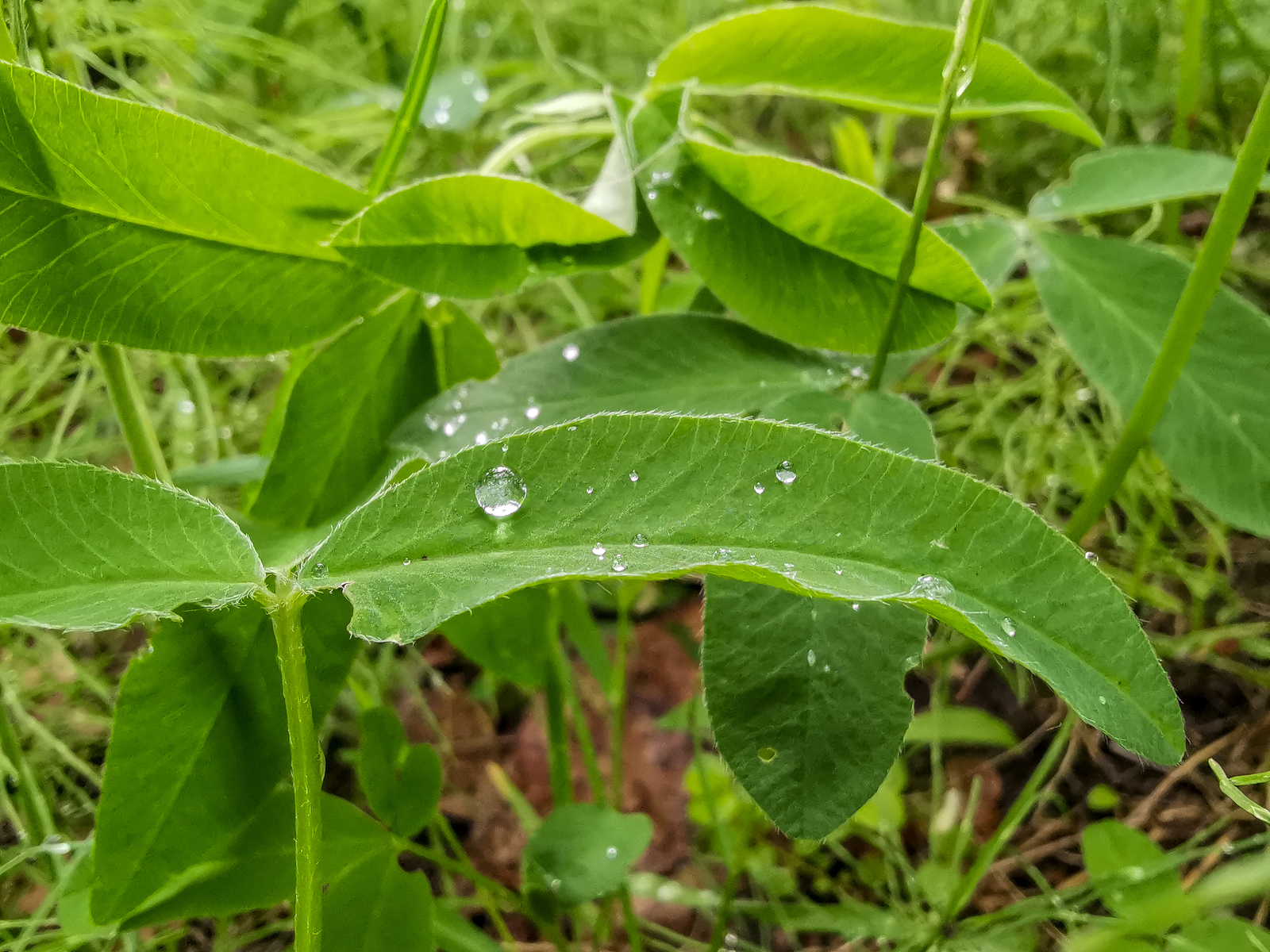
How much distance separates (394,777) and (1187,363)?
694mm

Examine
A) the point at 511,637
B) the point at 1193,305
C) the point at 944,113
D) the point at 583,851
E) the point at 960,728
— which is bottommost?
the point at 960,728

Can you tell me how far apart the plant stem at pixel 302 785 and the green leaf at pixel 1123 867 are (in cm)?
61

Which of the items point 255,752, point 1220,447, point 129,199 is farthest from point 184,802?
point 1220,447

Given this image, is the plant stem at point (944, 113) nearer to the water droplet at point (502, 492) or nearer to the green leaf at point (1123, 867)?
the water droplet at point (502, 492)

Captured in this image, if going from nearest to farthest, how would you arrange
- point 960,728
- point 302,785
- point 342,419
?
point 302,785 → point 342,419 → point 960,728

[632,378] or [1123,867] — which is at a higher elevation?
[632,378]

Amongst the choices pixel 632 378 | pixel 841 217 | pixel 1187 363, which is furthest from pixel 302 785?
pixel 1187 363

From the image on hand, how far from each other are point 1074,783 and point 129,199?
1.00 m

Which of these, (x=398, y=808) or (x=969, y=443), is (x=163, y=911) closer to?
(x=398, y=808)

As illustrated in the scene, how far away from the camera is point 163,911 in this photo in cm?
52

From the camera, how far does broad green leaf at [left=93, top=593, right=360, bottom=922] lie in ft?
1.55

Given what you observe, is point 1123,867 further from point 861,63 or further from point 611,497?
point 861,63

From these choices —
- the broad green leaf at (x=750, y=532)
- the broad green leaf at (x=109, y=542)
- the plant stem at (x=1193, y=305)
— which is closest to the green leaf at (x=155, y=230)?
the broad green leaf at (x=109, y=542)

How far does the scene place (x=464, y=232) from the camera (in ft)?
1.84
